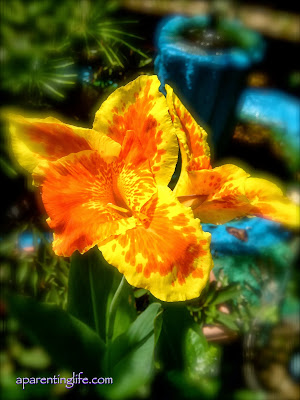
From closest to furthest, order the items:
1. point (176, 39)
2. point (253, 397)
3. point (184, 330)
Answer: point (253, 397), point (184, 330), point (176, 39)

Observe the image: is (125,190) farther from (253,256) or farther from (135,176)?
(253,256)

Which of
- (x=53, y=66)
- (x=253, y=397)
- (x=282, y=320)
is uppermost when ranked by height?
(x=253, y=397)

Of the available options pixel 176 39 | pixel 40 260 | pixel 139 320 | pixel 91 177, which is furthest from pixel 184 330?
pixel 176 39

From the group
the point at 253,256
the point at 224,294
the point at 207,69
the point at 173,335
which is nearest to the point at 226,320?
the point at 224,294

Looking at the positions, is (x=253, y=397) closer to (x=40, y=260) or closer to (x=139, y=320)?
(x=139, y=320)

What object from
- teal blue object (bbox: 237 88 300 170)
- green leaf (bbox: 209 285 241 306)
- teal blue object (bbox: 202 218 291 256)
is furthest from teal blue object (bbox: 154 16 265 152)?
green leaf (bbox: 209 285 241 306)

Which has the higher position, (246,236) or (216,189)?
(216,189)

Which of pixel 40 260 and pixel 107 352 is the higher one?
pixel 107 352

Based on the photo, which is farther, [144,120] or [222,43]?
[222,43]
